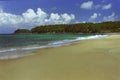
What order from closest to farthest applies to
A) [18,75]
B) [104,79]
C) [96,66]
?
[104,79] → [18,75] → [96,66]

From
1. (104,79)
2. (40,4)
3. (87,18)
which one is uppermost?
(40,4)

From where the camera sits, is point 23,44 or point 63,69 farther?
point 23,44

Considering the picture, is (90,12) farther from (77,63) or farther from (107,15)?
(77,63)

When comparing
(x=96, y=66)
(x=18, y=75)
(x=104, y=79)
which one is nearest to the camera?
(x=104, y=79)

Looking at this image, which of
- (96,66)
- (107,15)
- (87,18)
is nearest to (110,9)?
(107,15)

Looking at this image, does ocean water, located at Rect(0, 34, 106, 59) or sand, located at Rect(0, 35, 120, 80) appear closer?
sand, located at Rect(0, 35, 120, 80)

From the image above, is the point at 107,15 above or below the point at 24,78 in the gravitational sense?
above

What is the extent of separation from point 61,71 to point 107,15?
→ 32.6 inches

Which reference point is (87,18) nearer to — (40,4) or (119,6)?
(119,6)

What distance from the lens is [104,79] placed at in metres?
2.21

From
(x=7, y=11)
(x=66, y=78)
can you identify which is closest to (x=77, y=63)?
(x=66, y=78)

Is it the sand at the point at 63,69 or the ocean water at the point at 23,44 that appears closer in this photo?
the sand at the point at 63,69

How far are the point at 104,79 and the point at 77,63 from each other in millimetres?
580

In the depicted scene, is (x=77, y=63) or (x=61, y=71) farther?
(x=77, y=63)
